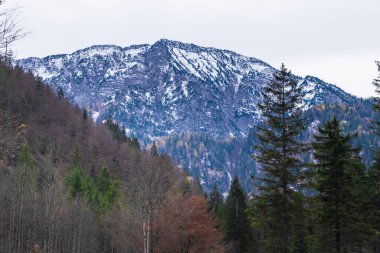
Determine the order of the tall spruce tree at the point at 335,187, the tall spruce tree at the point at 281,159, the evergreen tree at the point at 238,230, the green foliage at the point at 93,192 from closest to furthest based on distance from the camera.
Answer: the tall spruce tree at the point at 335,187 → the tall spruce tree at the point at 281,159 → the evergreen tree at the point at 238,230 → the green foliage at the point at 93,192

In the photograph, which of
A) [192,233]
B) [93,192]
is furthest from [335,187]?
[93,192]

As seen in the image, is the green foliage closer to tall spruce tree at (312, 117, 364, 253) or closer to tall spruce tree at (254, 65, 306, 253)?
tall spruce tree at (254, 65, 306, 253)

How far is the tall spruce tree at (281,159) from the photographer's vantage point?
89.7ft

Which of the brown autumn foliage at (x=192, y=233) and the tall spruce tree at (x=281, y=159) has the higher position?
the tall spruce tree at (x=281, y=159)

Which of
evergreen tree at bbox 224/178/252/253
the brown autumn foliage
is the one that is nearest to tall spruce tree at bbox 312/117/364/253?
the brown autumn foliage

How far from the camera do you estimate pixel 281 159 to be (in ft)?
91.0

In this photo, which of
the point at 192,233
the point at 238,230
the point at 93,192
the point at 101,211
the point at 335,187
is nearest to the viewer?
the point at 335,187

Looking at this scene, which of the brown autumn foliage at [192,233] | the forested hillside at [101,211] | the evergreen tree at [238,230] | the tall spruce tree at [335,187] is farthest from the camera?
the evergreen tree at [238,230]

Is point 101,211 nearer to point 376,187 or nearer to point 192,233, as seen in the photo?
point 192,233

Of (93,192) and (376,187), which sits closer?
(376,187)

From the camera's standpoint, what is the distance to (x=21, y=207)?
138 feet

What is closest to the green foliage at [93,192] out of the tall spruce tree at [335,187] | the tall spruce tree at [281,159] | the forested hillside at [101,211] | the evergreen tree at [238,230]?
the forested hillside at [101,211]

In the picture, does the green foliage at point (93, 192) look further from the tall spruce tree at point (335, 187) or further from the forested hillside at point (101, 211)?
the tall spruce tree at point (335, 187)

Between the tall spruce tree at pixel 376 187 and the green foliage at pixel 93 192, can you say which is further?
the green foliage at pixel 93 192
